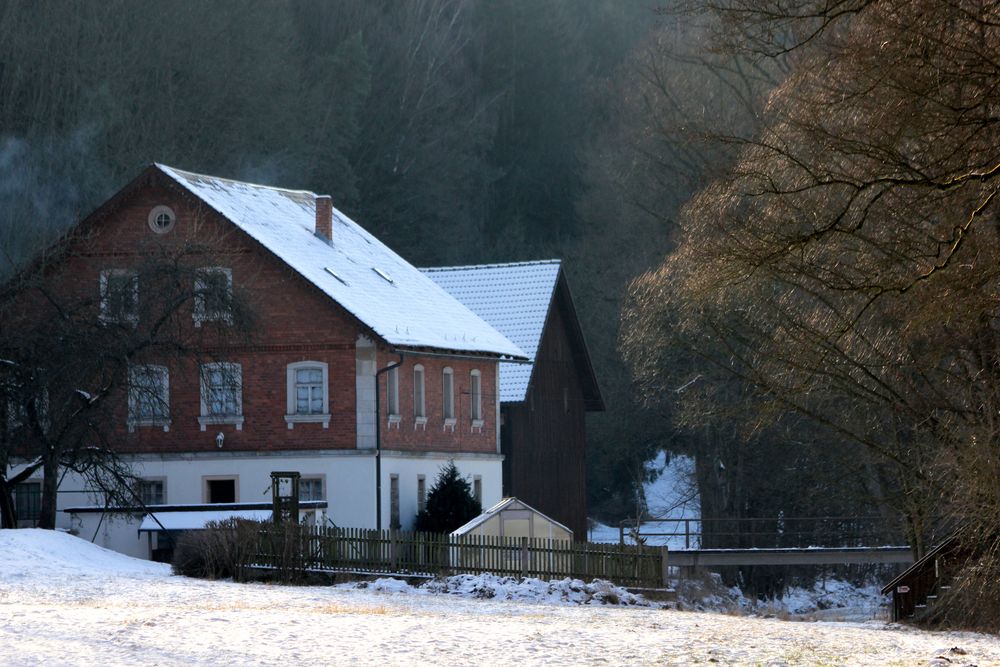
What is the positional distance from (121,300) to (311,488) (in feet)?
25.0

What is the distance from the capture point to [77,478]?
1591 inches

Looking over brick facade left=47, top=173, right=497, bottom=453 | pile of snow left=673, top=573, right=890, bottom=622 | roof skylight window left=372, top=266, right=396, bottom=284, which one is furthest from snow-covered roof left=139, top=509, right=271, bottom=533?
roof skylight window left=372, top=266, right=396, bottom=284

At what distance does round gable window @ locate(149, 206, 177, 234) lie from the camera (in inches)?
1631

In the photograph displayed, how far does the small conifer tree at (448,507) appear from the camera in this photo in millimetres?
40219

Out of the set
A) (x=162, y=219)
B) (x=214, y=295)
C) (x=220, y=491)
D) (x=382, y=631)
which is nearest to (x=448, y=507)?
(x=220, y=491)

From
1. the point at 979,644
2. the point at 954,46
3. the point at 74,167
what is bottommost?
the point at 979,644

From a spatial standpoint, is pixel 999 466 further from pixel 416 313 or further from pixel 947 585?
pixel 416 313

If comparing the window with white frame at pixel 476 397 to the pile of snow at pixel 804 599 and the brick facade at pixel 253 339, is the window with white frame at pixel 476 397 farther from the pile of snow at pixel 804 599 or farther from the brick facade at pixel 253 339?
the pile of snow at pixel 804 599

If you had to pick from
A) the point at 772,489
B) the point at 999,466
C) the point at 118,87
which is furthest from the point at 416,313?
the point at 999,466

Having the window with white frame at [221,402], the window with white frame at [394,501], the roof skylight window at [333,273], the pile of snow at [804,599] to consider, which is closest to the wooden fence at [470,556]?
the pile of snow at [804,599]

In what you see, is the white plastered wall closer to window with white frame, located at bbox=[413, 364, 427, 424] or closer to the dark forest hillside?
window with white frame, located at bbox=[413, 364, 427, 424]

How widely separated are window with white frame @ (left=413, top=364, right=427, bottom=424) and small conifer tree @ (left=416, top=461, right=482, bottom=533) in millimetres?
2239

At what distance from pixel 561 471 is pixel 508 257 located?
22.2 m

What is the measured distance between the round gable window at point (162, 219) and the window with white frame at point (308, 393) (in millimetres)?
4746
